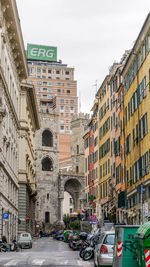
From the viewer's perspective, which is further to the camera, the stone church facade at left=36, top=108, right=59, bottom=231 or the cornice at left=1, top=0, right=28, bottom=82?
the stone church facade at left=36, top=108, right=59, bottom=231

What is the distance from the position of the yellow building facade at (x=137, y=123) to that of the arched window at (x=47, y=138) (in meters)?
64.7

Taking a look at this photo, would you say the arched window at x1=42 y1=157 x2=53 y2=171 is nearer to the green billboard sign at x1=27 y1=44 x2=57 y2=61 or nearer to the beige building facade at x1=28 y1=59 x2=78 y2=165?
the beige building facade at x1=28 y1=59 x2=78 y2=165

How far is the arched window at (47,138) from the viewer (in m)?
111

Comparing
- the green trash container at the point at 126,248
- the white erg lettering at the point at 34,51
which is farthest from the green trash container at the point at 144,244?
the white erg lettering at the point at 34,51

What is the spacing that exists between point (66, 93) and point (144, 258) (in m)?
147

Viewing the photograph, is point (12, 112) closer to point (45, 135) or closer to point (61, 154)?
point (45, 135)

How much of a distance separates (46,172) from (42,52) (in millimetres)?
70441

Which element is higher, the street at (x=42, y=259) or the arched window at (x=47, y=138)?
the arched window at (x=47, y=138)

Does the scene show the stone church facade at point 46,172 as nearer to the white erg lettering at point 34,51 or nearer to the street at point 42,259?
the white erg lettering at point 34,51

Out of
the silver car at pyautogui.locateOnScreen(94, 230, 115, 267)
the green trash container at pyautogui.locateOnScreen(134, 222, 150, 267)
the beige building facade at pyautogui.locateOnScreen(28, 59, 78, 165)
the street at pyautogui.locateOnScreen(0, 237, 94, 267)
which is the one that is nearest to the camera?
the green trash container at pyautogui.locateOnScreen(134, 222, 150, 267)

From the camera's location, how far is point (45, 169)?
357 ft

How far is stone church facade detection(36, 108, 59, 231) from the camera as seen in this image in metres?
106

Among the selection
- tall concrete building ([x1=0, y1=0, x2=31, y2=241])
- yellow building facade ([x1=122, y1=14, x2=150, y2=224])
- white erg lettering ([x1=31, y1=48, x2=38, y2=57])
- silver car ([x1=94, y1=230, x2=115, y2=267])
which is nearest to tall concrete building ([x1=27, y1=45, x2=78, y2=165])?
white erg lettering ([x1=31, y1=48, x2=38, y2=57])

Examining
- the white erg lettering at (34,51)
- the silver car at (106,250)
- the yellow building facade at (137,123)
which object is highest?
the white erg lettering at (34,51)
